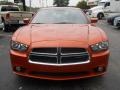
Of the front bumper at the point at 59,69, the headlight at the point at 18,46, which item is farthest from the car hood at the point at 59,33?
Answer: the front bumper at the point at 59,69

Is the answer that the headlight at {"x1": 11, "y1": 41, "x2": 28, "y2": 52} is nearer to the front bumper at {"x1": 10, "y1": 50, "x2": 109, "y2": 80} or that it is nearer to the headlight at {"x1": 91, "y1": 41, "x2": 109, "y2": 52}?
the front bumper at {"x1": 10, "y1": 50, "x2": 109, "y2": 80}

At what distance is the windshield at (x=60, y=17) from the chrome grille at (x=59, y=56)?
1760 mm

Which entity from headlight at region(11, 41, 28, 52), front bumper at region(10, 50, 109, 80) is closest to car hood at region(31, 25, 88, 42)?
headlight at region(11, 41, 28, 52)

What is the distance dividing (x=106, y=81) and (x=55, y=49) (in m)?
1.34

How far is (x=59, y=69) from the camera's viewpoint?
5199mm

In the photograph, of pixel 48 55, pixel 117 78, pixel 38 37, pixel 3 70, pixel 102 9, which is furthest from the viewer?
pixel 102 9

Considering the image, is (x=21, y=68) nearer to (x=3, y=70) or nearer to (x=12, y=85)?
(x=12, y=85)

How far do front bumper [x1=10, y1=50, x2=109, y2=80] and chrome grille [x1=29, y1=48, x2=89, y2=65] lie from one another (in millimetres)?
92

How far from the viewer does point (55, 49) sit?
527 cm

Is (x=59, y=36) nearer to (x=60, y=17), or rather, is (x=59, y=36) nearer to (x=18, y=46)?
(x=18, y=46)

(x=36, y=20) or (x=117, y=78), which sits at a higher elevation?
(x=36, y=20)

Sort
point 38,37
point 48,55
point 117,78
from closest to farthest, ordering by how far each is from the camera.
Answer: point 48,55 → point 38,37 → point 117,78

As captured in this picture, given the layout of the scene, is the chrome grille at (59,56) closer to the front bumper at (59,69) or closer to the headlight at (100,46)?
the front bumper at (59,69)

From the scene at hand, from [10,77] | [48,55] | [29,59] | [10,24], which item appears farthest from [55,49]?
[10,24]
